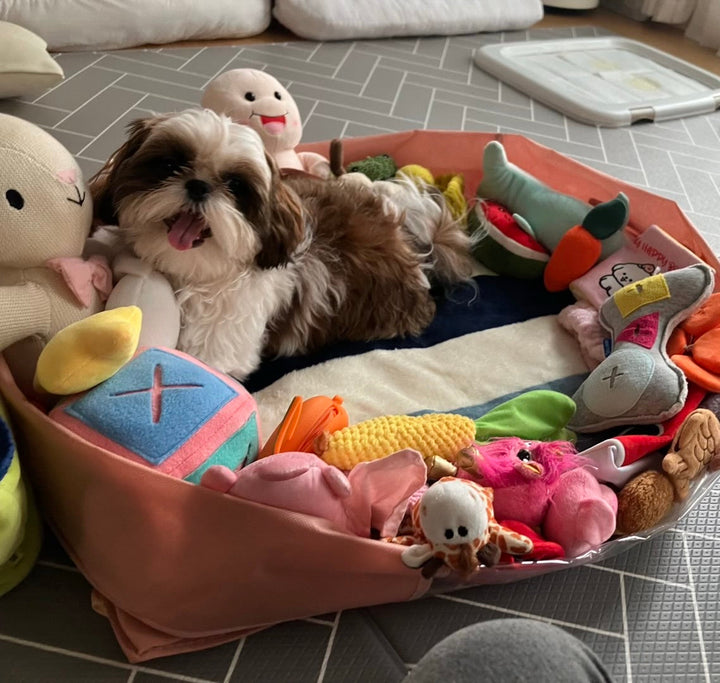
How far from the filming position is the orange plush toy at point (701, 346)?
162 centimetres

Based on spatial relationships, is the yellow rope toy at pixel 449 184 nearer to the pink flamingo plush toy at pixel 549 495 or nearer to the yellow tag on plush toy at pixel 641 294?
the yellow tag on plush toy at pixel 641 294

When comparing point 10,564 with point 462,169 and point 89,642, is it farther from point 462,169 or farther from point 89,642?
point 462,169

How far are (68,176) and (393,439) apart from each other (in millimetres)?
792

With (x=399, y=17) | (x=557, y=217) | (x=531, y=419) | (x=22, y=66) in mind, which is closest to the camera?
(x=531, y=419)

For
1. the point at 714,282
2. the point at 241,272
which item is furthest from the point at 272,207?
the point at 714,282

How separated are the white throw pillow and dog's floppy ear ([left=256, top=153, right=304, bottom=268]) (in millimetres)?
1582

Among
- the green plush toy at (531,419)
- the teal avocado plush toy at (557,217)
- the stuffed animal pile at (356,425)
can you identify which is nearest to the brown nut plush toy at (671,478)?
the stuffed animal pile at (356,425)

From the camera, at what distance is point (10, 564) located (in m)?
1.22

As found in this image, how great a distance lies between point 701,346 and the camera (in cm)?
169

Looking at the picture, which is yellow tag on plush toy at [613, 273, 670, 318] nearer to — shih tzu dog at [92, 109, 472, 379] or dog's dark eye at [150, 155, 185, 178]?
shih tzu dog at [92, 109, 472, 379]

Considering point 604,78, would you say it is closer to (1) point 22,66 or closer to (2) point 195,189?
(1) point 22,66

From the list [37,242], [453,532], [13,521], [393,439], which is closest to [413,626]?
[453,532]

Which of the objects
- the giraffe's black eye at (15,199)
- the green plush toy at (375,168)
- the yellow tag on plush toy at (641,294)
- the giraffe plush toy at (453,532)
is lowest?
the giraffe plush toy at (453,532)

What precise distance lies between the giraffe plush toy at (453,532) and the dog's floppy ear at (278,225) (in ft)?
1.93
